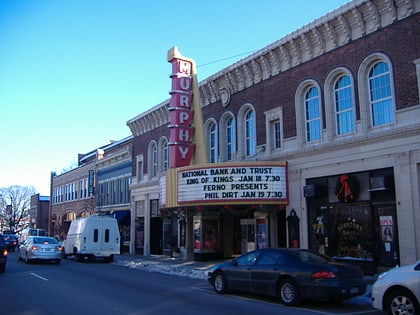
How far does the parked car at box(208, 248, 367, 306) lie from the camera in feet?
35.2

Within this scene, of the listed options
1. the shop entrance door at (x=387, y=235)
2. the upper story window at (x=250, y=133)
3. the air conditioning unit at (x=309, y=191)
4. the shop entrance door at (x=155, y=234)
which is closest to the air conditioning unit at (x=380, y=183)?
the shop entrance door at (x=387, y=235)

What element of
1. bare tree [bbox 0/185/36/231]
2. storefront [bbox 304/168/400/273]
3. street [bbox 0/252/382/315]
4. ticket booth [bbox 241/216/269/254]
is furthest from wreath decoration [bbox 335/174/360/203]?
bare tree [bbox 0/185/36/231]

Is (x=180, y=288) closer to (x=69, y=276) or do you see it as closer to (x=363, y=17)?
(x=69, y=276)

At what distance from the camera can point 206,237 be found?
85.6ft

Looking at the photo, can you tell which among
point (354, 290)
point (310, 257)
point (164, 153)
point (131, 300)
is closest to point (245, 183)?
point (310, 257)

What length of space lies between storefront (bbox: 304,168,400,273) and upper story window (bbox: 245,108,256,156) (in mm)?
4451

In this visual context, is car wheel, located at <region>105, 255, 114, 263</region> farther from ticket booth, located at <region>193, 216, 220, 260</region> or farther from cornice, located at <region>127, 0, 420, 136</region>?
cornice, located at <region>127, 0, 420, 136</region>

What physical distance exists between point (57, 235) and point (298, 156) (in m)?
Result: 44.8

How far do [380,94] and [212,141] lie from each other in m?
11.5

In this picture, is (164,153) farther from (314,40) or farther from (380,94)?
(380,94)

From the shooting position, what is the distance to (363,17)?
702 inches

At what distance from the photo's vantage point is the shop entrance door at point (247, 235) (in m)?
23.7

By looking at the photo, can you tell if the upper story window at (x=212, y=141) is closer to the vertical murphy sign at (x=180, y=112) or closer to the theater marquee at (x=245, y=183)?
the vertical murphy sign at (x=180, y=112)


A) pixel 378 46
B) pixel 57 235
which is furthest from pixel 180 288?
pixel 57 235
